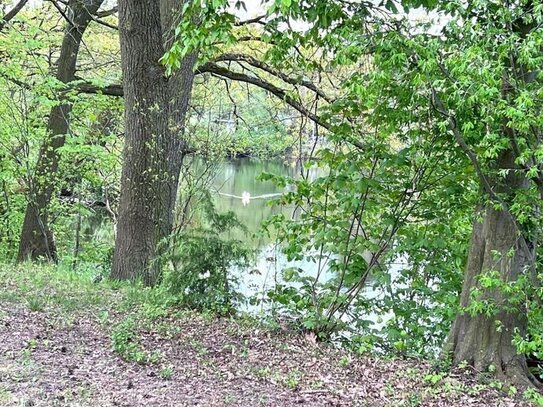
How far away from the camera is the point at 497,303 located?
4.16m

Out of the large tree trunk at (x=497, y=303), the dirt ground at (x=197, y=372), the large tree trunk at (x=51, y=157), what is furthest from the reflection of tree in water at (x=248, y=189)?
the large tree trunk at (x=497, y=303)

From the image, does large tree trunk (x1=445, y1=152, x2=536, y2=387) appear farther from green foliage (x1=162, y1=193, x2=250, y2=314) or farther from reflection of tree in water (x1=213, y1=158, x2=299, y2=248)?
reflection of tree in water (x1=213, y1=158, x2=299, y2=248)

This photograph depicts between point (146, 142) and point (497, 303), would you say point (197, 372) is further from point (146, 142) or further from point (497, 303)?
point (146, 142)

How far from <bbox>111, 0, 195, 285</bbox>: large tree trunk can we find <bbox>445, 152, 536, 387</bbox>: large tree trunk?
392cm

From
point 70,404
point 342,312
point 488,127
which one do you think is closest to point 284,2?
point 488,127

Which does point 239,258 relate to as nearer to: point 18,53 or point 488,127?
point 488,127

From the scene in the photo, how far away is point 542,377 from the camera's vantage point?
4469mm

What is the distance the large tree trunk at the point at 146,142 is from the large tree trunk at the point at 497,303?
3.92m

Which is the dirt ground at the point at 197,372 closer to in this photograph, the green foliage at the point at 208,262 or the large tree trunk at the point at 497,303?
the large tree trunk at the point at 497,303

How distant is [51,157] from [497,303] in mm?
8699

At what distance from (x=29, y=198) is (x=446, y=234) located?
8013 millimetres

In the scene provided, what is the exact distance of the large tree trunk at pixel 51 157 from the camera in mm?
9930

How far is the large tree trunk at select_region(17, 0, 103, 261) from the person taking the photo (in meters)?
9.93

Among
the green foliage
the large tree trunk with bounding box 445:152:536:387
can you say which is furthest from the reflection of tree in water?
the large tree trunk with bounding box 445:152:536:387
